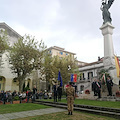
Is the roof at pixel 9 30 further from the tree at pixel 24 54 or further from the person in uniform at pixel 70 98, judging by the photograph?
the person in uniform at pixel 70 98

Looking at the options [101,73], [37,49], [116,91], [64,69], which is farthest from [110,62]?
[64,69]

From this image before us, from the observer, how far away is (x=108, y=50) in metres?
16.5

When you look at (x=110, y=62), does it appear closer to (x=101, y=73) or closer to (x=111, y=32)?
(x=101, y=73)

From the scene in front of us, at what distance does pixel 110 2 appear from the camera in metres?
19.0

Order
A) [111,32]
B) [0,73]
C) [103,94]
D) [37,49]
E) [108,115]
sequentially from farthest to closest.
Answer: [0,73] → [37,49] → [111,32] → [103,94] → [108,115]

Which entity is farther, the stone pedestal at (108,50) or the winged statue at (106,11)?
the winged statue at (106,11)

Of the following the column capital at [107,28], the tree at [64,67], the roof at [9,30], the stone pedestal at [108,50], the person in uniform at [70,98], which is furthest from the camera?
the roof at [9,30]

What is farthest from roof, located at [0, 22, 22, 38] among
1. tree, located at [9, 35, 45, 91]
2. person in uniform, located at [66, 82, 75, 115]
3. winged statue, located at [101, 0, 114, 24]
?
person in uniform, located at [66, 82, 75, 115]

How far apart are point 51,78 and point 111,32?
18784 millimetres

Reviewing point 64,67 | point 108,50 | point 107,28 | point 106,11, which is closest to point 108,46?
point 108,50

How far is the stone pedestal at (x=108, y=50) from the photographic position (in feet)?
49.8

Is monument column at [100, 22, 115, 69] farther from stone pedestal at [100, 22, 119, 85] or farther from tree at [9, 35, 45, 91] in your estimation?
tree at [9, 35, 45, 91]

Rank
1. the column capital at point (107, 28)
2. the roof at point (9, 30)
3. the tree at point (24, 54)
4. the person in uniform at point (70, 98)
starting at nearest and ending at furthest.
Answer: the person in uniform at point (70, 98)
the column capital at point (107, 28)
the tree at point (24, 54)
the roof at point (9, 30)

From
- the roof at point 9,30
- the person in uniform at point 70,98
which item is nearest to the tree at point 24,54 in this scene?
the roof at point 9,30
